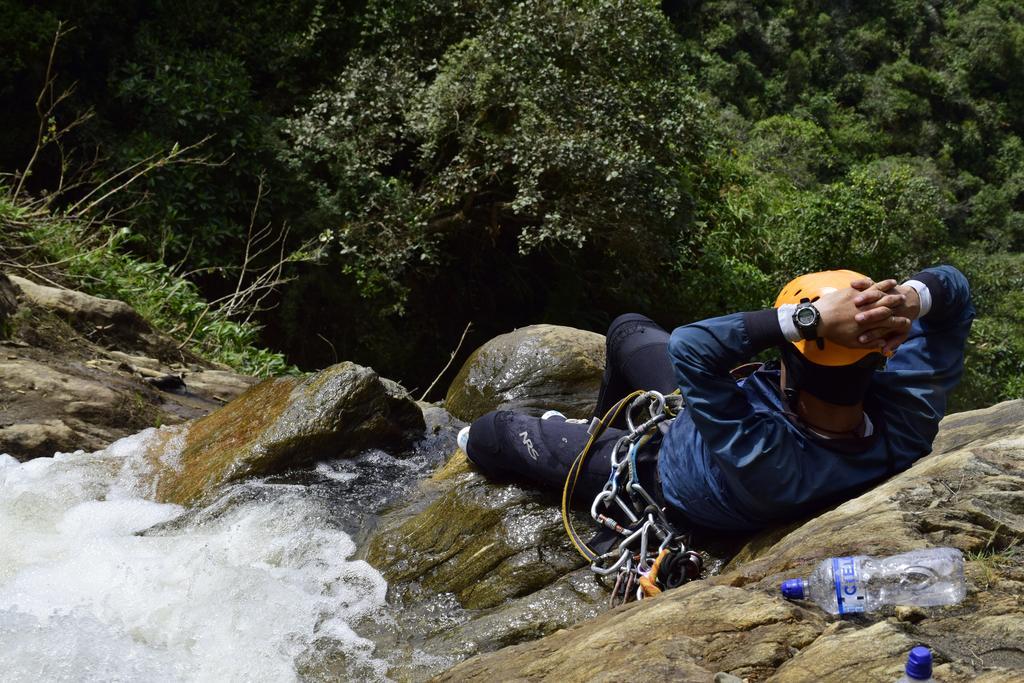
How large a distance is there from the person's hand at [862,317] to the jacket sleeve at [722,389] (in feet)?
0.61

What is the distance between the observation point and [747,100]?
23.0 m

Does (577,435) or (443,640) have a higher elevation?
(577,435)

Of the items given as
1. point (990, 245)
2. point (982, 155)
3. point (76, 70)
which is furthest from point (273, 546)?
point (982, 155)

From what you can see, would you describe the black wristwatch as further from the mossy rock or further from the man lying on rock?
the mossy rock

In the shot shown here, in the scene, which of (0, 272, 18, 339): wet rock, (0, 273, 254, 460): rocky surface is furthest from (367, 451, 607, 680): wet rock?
(0, 272, 18, 339): wet rock

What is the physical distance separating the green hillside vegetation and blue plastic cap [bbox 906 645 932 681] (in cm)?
684

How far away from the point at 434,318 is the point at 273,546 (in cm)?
787

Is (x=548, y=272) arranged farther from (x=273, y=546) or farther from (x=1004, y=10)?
(x=1004, y=10)

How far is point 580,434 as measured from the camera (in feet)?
12.8

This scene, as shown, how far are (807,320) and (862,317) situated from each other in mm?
147

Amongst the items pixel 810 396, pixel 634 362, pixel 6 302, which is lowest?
pixel 6 302

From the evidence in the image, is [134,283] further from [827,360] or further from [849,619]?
[849,619]

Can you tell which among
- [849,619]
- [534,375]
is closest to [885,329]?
[849,619]

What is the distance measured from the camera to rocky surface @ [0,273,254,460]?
504 centimetres
